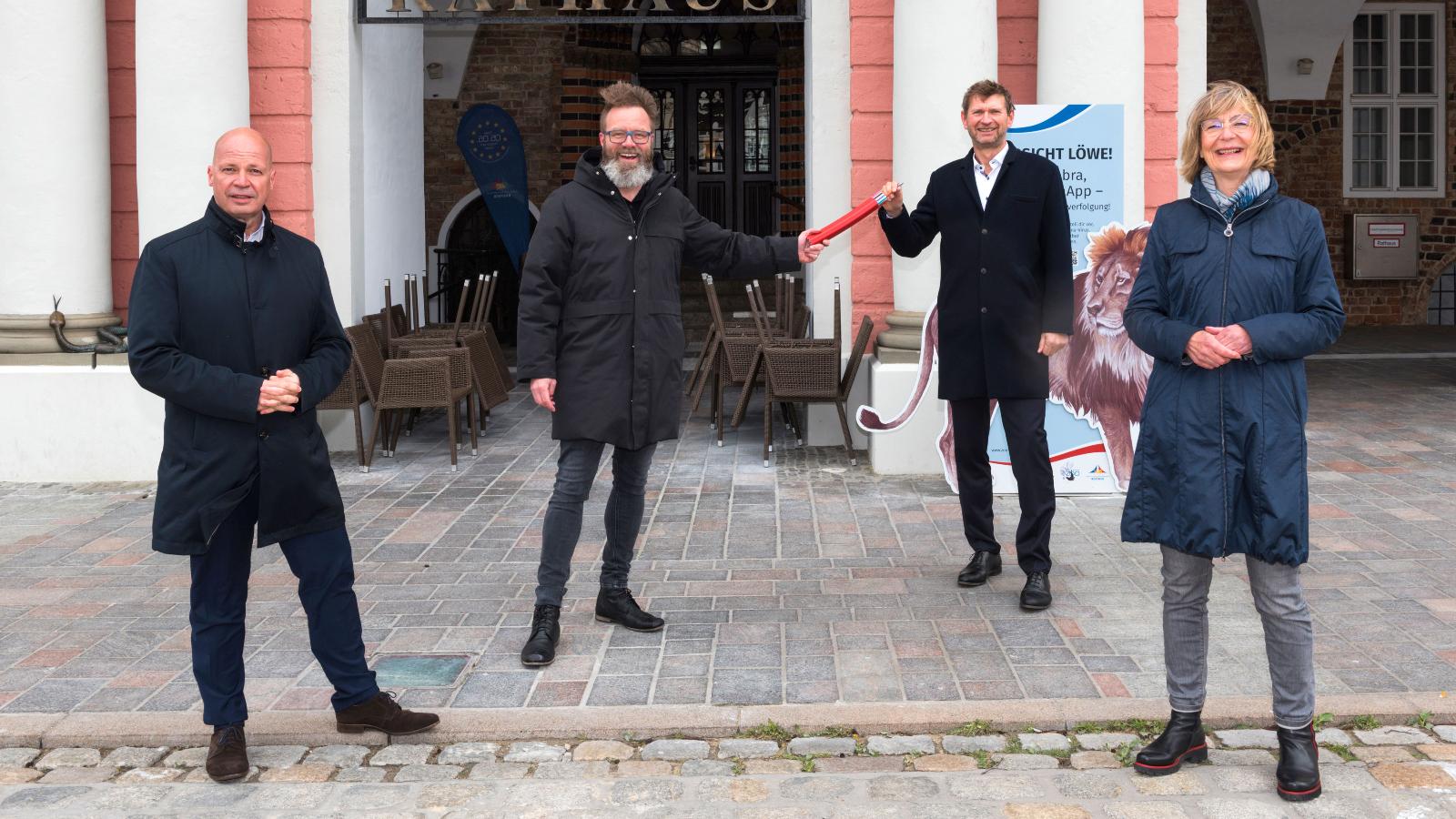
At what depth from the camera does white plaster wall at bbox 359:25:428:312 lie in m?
10.3

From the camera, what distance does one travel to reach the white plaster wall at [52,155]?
28.8 feet

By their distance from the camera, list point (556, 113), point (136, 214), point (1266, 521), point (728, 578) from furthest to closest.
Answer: point (556, 113) → point (136, 214) → point (728, 578) → point (1266, 521)

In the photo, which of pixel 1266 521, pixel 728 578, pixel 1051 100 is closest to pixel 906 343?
pixel 1051 100

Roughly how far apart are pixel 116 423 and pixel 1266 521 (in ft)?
22.4

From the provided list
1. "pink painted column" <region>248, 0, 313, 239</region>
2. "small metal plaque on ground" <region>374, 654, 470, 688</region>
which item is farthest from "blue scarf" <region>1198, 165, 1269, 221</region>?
"pink painted column" <region>248, 0, 313, 239</region>

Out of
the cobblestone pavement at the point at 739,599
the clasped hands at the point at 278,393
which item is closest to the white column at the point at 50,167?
the cobblestone pavement at the point at 739,599

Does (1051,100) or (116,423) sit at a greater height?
(1051,100)

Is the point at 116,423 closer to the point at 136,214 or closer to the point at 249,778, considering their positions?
the point at 136,214

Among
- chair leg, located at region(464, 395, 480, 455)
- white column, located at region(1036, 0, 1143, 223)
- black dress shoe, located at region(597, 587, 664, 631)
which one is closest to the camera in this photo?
black dress shoe, located at region(597, 587, 664, 631)

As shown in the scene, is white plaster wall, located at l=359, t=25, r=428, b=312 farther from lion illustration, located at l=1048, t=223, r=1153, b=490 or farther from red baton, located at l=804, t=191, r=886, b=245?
red baton, located at l=804, t=191, r=886, b=245

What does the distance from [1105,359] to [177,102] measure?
5248 millimetres

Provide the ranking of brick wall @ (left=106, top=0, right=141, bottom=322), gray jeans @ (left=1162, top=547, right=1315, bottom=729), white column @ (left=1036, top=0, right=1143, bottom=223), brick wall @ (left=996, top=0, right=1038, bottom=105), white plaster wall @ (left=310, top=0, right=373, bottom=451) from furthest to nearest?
white plaster wall @ (left=310, top=0, right=373, bottom=451), brick wall @ (left=106, top=0, right=141, bottom=322), brick wall @ (left=996, top=0, right=1038, bottom=105), white column @ (left=1036, top=0, right=1143, bottom=223), gray jeans @ (left=1162, top=547, right=1315, bottom=729)

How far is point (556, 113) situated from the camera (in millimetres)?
18344

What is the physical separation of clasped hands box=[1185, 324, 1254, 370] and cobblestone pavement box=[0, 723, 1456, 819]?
3.48 ft
